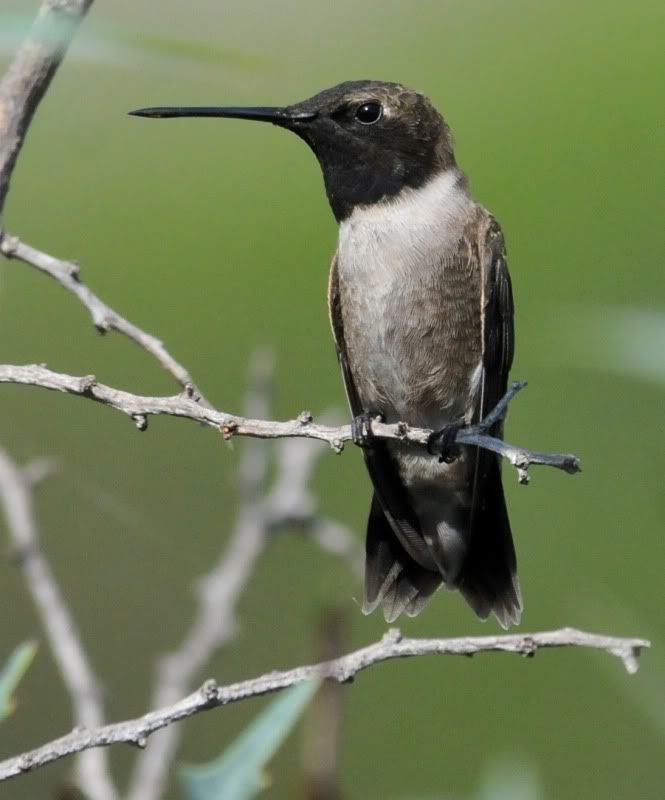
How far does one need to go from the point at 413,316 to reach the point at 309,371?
2.11 metres

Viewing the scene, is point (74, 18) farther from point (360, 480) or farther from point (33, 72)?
point (360, 480)

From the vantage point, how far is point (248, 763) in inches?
49.8

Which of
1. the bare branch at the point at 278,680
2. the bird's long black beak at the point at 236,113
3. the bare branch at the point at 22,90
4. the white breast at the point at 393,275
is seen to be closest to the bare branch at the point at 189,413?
the bare branch at the point at 278,680

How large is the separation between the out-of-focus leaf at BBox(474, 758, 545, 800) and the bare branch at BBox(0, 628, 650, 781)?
0.19 m

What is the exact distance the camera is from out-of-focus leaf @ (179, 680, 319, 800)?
1.19 meters

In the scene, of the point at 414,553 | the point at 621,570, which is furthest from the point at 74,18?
the point at 621,570

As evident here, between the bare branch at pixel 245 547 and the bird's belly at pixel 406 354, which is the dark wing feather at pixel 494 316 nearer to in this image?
the bird's belly at pixel 406 354

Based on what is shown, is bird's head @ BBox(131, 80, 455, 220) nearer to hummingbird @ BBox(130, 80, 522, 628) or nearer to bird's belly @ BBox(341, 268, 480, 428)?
hummingbird @ BBox(130, 80, 522, 628)

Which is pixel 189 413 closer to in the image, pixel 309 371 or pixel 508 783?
pixel 508 783

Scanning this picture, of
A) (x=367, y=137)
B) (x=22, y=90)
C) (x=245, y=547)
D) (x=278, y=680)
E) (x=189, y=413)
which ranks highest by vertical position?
(x=22, y=90)

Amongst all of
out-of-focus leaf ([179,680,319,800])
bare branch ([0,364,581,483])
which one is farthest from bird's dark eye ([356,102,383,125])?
out-of-focus leaf ([179,680,319,800])

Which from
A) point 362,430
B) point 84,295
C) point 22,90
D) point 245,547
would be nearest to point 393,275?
point 362,430

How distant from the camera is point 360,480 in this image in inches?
214

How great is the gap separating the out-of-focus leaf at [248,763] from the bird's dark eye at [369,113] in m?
2.03
